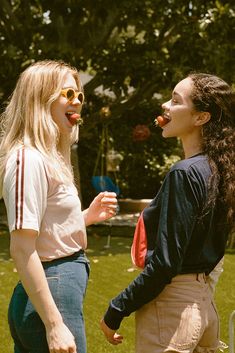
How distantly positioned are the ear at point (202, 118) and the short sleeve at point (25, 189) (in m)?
0.73

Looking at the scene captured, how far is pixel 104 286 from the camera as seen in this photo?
27.5ft

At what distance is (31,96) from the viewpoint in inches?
112

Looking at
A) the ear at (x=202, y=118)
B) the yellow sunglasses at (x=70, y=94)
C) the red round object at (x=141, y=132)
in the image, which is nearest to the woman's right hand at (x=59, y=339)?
the yellow sunglasses at (x=70, y=94)

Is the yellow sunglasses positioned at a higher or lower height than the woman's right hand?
higher

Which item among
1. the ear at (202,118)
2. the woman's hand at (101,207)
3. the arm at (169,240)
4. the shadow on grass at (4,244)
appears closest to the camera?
the arm at (169,240)

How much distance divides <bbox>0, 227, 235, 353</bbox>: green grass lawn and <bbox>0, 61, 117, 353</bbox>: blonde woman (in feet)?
11.0

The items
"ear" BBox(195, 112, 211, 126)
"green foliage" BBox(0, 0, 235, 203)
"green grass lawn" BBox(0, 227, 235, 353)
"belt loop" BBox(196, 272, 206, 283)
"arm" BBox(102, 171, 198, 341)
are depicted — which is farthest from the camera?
"green foliage" BBox(0, 0, 235, 203)

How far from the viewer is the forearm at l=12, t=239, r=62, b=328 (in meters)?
2.57

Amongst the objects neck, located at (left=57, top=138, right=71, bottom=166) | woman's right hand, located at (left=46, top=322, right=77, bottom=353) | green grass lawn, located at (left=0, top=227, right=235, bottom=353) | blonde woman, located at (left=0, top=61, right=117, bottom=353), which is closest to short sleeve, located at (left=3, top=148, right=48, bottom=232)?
blonde woman, located at (left=0, top=61, right=117, bottom=353)

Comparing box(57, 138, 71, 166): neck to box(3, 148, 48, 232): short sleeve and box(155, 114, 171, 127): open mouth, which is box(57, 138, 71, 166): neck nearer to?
Answer: box(3, 148, 48, 232): short sleeve

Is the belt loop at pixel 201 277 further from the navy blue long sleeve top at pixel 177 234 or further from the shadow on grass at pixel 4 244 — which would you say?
the shadow on grass at pixel 4 244

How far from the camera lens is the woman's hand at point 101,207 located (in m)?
3.29

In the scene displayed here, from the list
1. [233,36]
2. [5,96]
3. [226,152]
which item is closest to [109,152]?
[5,96]

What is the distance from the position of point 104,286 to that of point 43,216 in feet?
18.9
